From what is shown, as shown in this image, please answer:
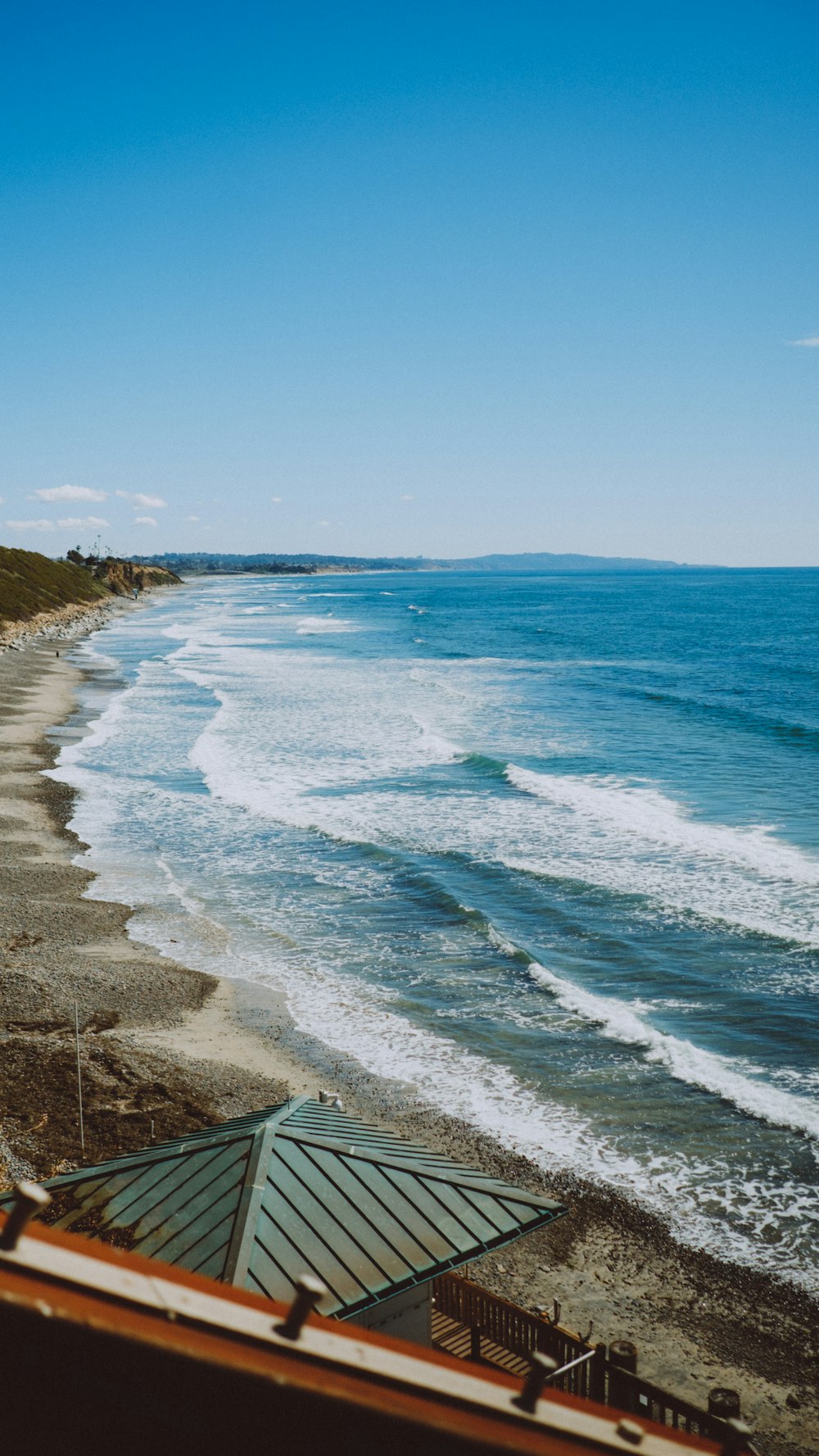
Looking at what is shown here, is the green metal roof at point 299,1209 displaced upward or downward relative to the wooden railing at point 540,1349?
upward

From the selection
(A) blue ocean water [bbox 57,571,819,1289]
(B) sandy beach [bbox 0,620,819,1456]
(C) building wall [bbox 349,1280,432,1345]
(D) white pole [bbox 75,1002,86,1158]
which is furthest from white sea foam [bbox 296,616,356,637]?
(C) building wall [bbox 349,1280,432,1345]

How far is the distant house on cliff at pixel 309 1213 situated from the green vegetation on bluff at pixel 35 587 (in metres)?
92.1

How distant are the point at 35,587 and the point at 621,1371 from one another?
121 metres

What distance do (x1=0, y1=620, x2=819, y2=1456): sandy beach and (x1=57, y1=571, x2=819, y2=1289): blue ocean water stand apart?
25.1 inches

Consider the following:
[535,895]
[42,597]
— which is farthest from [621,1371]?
[42,597]

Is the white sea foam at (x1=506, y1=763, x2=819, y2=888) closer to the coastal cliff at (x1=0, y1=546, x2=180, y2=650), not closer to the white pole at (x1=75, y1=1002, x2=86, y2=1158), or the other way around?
the white pole at (x1=75, y1=1002, x2=86, y2=1158)

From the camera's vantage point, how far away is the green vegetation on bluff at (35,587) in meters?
102

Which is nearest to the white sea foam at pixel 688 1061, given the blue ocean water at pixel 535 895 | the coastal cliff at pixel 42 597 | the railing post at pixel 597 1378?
the blue ocean water at pixel 535 895

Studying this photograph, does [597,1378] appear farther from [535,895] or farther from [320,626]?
[320,626]

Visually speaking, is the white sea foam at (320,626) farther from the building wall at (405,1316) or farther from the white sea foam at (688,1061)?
the building wall at (405,1316)

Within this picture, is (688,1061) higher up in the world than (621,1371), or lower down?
lower down

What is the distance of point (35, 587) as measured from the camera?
118562 millimetres

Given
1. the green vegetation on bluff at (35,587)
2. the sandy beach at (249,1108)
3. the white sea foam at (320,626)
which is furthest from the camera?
the white sea foam at (320,626)

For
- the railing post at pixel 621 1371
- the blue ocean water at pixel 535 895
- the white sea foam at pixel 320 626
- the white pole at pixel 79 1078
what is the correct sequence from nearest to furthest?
the railing post at pixel 621 1371 < the white pole at pixel 79 1078 < the blue ocean water at pixel 535 895 < the white sea foam at pixel 320 626
